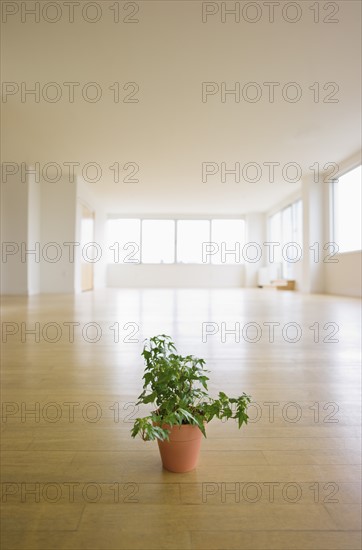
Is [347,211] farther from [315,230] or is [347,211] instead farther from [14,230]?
[14,230]

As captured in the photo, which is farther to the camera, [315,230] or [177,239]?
[177,239]

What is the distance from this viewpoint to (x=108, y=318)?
4242 millimetres

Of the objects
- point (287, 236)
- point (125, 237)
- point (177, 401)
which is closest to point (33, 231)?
point (125, 237)

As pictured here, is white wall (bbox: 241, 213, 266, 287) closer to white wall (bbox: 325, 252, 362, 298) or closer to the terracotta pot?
white wall (bbox: 325, 252, 362, 298)

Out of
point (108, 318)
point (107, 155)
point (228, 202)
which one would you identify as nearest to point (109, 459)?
point (108, 318)

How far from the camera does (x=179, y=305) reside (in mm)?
6086

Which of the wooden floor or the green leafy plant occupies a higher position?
the green leafy plant

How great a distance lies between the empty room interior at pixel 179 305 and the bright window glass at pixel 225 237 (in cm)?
240

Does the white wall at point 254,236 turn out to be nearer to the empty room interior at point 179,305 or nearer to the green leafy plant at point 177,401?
the empty room interior at point 179,305

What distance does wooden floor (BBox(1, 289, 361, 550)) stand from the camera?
74 cm

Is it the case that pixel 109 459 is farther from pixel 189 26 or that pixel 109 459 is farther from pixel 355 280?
pixel 355 280

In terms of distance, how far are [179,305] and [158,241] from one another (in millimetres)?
9207

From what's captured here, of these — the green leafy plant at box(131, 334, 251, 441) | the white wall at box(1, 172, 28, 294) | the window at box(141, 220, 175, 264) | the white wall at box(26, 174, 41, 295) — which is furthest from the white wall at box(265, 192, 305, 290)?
the green leafy plant at box(131, 334, 251, 441)

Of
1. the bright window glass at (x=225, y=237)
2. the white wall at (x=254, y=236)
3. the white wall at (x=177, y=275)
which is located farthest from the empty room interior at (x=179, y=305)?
the white wall at (x=177, y=275)
